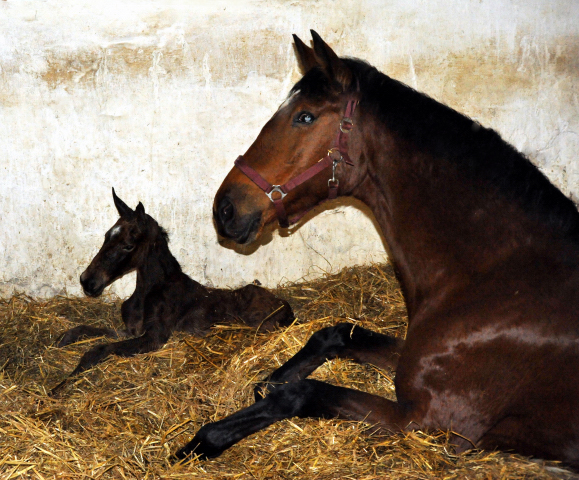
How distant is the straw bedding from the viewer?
2.50 meters

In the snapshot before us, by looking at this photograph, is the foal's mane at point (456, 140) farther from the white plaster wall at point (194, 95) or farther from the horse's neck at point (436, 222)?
the white plaster wall at point (194, 95)

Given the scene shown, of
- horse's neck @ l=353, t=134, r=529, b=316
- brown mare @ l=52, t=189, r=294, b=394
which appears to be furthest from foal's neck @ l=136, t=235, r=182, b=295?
horse's neck @ l=353, t=134, r=529, b=316

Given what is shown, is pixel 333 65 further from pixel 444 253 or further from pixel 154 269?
pixel 154 269

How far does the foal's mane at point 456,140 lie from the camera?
2.56 metres

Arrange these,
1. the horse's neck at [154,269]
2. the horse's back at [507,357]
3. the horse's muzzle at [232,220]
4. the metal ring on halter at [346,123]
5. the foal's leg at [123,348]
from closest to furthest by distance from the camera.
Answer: the horse's back at [507,357] < the metal ring on halter at [346,123] < the horse's muzzle at [232,220] < the foal's leg at [123,348] < the horse's neck at [154,269]

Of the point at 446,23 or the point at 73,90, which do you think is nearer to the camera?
the point at 73,90

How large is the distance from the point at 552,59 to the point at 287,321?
360 cm

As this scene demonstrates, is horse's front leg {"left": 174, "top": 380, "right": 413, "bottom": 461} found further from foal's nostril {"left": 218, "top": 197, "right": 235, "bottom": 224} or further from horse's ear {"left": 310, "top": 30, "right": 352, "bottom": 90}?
horse's ear {"left": 310, "top": 30, "right": 352, "bottom": 90}

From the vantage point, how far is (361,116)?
2762mm

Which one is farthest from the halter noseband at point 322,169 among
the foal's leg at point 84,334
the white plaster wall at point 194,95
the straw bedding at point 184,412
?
the white plaster wall at point 194,95

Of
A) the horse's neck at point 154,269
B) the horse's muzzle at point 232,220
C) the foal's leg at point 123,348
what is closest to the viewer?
the horse's muzzle at point 232,220

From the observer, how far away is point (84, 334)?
14.5 ft

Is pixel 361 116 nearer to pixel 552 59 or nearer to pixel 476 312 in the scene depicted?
pixel 476 312

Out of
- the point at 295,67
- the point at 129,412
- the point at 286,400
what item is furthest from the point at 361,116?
the point at 295,67
